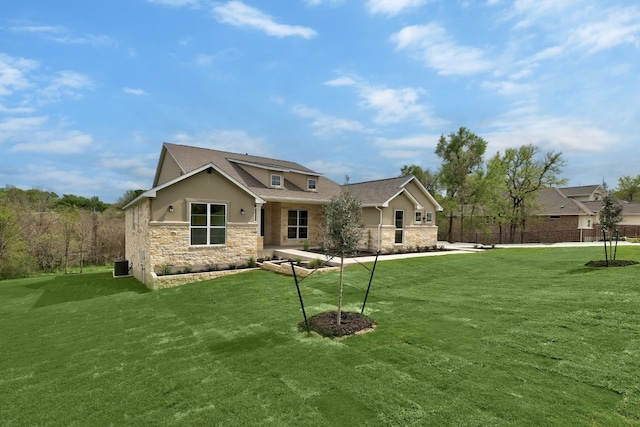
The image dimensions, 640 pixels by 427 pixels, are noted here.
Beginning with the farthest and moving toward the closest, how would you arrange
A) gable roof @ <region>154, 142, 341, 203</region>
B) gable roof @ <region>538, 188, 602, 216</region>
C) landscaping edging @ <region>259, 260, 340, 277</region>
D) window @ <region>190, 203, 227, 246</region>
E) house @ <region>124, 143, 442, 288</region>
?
gable roof @ <region>538, 188, 602, 216</region>
gable roof @ <region>154, 142, 341, 203</region>
window @ <region>190, 203, 227, 246</region>
house @ <region>124, 143, 442, 288</region>
landscaping edging @ <region>259, 260, 340, 277</region>

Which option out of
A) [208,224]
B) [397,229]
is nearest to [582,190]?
[397,229]

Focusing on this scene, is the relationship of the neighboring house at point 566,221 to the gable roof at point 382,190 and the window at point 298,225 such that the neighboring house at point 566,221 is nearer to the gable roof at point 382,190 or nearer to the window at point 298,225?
the gable roof at point 382,190

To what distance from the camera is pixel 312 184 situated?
2148 centimetres

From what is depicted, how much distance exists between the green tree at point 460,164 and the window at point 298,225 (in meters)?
13.9

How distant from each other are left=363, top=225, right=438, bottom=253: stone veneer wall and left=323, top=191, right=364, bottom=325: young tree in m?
11.9

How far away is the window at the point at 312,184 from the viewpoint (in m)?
21.3

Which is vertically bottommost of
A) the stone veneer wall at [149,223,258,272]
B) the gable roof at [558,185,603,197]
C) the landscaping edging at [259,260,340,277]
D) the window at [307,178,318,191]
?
the landscaping edging at [259,260,340,277]

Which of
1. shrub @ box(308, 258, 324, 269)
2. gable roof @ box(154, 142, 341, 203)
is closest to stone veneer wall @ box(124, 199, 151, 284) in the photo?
gable roof @ box(154, 142, 341, 203)

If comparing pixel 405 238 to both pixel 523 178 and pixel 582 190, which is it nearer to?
pixel 523 178

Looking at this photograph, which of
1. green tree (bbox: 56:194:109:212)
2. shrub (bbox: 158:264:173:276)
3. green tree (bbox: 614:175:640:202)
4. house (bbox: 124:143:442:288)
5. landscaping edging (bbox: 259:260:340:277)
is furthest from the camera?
green tree (bbox: 614:175:640:202)

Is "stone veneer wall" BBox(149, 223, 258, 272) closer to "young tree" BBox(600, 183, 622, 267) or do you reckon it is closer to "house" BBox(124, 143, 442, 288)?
"house" BBox(124, 143, 442, 288)

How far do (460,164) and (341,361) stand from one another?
25.8 metres

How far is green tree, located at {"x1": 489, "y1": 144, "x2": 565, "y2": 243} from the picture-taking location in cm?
2770

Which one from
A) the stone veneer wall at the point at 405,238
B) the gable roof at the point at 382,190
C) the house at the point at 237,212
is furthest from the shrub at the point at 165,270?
the stone veneer wall at the point at 405,238
